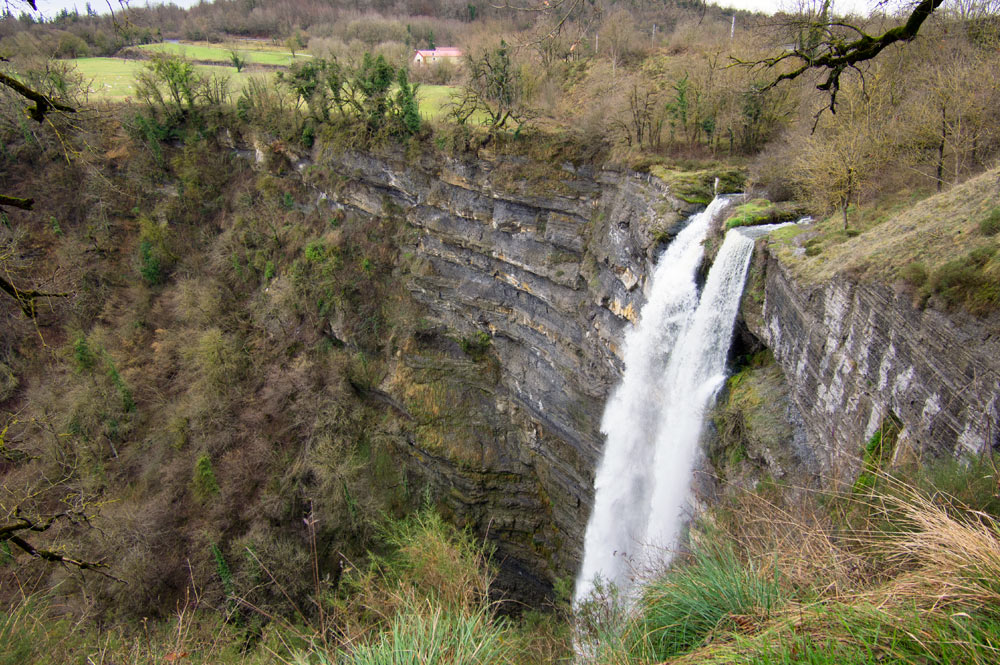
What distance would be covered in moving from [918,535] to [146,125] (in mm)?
40421

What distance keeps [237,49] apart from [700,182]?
143 feet

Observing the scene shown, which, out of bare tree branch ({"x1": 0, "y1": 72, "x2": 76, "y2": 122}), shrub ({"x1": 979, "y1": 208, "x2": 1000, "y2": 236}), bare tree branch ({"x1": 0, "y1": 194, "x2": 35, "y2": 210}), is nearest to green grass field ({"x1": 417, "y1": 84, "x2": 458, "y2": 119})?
shrub ({"x1": 979, "y1": 208, "x2": 1000, "y2": 236})

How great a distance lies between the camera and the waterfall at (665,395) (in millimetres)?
12492

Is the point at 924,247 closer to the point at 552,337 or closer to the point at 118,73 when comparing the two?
the point at 552,337

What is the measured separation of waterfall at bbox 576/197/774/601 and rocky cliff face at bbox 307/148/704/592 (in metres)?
1.14

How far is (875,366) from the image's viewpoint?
321 inches

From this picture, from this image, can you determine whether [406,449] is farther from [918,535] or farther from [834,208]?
[918,535]

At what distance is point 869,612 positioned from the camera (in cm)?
277

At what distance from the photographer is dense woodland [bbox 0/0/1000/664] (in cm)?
399

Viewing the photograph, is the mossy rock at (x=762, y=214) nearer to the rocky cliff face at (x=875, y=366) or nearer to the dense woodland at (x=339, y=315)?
the dense woodland at (x=339, y=315)

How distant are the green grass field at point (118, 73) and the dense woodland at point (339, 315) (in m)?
1.41

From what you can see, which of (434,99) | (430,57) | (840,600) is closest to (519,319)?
(434,99)

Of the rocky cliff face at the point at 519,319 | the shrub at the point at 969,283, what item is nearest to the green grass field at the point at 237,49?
the rocky cliff face at the point at 519,319

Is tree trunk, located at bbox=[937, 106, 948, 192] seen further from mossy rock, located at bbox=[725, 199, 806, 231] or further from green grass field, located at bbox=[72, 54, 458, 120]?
green grass field, located at bbox=[72, 54, 458, 120]
